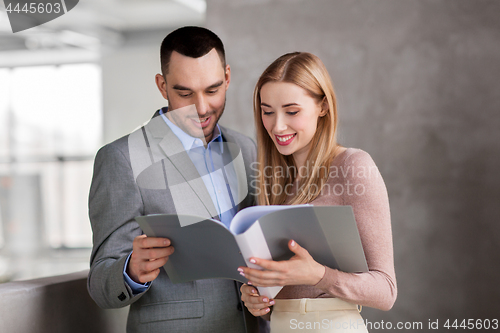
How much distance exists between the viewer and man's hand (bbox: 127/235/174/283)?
1.17 meters

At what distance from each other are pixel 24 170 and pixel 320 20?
5.85 meters

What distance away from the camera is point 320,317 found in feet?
4.24

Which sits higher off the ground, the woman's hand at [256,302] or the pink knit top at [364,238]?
the pink knit top at [364,238]

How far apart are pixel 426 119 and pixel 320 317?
1.69 m

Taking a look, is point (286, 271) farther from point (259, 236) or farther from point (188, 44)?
point (188, 44)

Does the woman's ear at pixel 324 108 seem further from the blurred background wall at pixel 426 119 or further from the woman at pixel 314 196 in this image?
the blurred background wall at pixel 426 119

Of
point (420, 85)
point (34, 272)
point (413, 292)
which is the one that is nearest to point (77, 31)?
point (34, 272)

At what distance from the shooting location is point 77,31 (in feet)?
20.9

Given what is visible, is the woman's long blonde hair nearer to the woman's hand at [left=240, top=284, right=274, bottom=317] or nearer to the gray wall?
the woman's hand at [left=240, top=284, right=274, bottom=317]

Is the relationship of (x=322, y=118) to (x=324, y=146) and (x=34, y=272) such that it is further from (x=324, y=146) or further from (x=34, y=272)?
(x=34, y=272)

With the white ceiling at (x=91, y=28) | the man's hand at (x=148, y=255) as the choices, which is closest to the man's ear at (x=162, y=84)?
the man's hand at (x=148, y=255)

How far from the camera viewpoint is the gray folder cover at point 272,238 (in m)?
1.05

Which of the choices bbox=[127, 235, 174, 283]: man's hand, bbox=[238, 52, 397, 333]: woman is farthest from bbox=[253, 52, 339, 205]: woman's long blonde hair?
bbox=[127, 235, 174, 283]: man's hand

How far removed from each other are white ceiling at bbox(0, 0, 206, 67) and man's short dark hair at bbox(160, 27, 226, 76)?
416 centimetres
